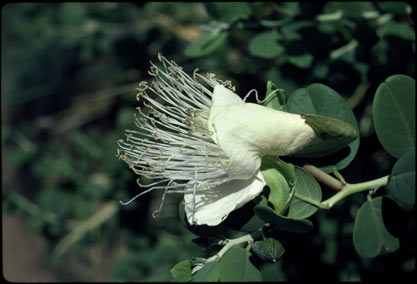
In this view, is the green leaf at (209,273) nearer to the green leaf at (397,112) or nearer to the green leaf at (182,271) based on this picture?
the green leaf at (182,271)

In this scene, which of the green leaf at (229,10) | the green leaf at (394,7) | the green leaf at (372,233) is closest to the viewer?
the green leaf at (372,233)

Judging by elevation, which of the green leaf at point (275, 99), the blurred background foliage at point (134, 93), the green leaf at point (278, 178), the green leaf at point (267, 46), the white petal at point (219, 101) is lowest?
the blurred background foliage at point (134, 93)

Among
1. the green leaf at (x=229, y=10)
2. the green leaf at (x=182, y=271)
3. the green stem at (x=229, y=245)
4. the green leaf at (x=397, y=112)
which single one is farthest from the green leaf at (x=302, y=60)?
the green leaf at (x=182, y=271)

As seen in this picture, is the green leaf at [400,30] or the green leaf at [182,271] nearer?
the green leaf at [182,271]

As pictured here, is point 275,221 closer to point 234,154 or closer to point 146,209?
point 234,154

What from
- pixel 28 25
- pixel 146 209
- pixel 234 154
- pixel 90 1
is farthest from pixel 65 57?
pixel 234 154

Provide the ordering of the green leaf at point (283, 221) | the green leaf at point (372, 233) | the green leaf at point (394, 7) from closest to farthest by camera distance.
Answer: the green leaf at point (283, 221) < the green leaf at point (372, 233) < the green leaf at point (394, 7)

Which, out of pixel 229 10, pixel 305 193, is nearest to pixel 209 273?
pixel 305 193

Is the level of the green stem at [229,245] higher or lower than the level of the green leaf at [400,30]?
lower
